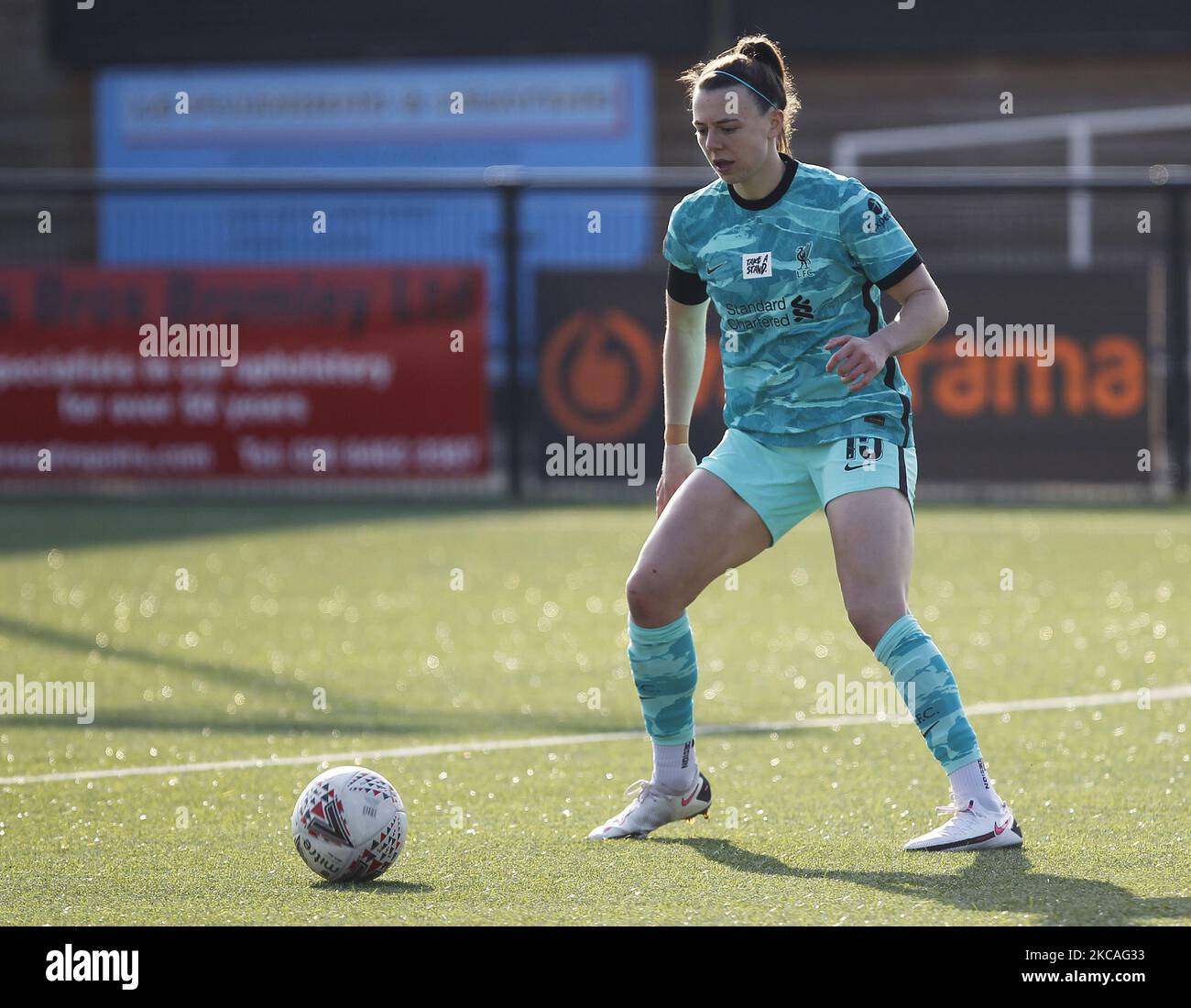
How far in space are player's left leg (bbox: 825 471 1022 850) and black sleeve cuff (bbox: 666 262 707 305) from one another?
2.59 ft

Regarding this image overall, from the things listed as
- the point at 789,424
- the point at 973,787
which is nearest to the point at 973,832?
the point at 973,787

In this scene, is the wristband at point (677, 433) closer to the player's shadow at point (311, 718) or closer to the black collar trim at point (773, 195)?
the black collar trim at point (773, 195)

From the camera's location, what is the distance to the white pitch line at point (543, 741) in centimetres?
654

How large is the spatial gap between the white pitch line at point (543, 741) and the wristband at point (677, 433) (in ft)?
4.96

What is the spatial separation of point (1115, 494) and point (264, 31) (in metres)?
13.5

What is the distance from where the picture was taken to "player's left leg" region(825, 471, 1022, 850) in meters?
5.14

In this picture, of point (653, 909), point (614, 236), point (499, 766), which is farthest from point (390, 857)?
point (614, 236)

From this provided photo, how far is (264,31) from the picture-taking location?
24.8 metres

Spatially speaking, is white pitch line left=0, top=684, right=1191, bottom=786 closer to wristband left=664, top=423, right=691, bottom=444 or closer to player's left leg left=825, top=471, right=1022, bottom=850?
wristband left=664, top=423, right=691, bottom=444

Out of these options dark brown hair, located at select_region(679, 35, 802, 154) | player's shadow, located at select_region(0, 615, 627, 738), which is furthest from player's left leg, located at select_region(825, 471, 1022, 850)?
player's shadow, located at select_region(0, 615, 627, 738)

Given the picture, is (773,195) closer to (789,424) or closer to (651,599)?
(789,424)

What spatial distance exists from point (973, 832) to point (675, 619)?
3.21ft

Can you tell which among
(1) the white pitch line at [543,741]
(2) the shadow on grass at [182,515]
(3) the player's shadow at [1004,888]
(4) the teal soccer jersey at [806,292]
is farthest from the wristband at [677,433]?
(2) the shadow on grass at [182,515]

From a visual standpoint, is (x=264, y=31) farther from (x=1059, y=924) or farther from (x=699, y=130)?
(x=1059, y=924)
